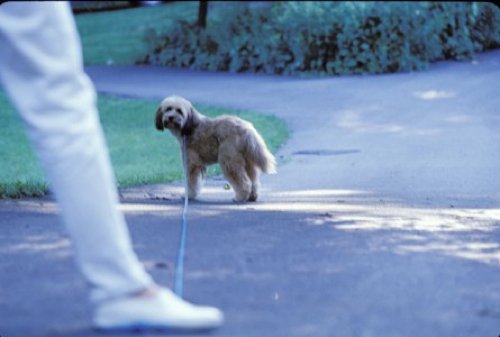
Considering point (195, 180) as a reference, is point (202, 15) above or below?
below

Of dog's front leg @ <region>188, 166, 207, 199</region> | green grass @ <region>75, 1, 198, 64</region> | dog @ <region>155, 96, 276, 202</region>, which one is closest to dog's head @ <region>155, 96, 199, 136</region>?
dog @ <region>155, 96, 276, 202</region>

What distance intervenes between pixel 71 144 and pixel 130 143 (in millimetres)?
12911

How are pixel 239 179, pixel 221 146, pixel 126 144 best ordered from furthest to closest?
1. pixel 126 144
2. pixel 221 146
3. pixel 239 179

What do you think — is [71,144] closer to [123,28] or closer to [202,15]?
[202,15]

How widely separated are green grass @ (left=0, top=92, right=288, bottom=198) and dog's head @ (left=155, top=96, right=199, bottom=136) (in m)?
1.18

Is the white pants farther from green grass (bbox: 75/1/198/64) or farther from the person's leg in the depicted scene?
green grass (bbox: 75/1/198/64)

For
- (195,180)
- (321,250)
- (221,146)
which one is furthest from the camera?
(195,180)

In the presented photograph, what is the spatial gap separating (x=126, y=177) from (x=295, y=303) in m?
7.94

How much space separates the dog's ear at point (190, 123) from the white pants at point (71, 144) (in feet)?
19.5

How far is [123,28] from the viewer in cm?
3375

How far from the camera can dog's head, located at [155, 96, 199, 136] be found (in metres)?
9.80

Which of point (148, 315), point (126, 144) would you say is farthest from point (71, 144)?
point (126, 144)

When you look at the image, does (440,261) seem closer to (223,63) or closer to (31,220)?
(31,220)

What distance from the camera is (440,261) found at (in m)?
5.96
